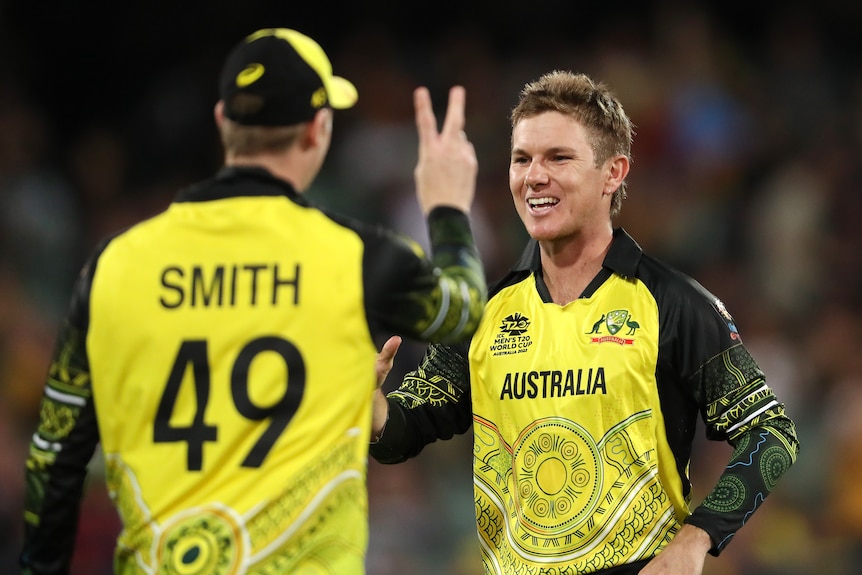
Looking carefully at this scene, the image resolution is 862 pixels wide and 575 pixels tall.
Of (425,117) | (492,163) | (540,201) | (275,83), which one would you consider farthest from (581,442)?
(492,163)

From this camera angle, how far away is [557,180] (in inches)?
195

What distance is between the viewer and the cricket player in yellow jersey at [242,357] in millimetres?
3561

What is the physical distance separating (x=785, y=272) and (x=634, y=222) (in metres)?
1.25

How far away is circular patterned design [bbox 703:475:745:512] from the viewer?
450 centimetres

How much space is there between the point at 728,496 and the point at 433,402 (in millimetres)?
1183

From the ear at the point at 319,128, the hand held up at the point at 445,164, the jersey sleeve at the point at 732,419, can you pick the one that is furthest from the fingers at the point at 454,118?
the jersey sleeve at the point at 732,419

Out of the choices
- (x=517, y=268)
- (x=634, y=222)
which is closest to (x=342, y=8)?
(x=634, y=222)

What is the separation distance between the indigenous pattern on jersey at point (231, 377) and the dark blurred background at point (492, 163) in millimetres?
5340

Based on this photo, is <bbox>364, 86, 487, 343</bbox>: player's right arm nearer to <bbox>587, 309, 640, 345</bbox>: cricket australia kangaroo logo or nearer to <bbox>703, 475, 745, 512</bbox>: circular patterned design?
<bbox>587, 309, 640, 345</bbox>: cricket australia kangaroo logo

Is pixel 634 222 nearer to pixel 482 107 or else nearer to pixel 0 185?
pixel 482 107

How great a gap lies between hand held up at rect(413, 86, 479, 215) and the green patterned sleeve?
128cm

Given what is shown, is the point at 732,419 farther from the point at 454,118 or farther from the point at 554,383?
the point at 454,118

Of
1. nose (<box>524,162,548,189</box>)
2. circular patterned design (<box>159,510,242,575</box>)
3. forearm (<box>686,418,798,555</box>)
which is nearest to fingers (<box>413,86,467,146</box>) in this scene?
nose (<box>524,162,548,189</box>)

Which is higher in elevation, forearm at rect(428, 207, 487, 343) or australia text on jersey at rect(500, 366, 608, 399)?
forearm at rect(428, 207, 487, 343)
